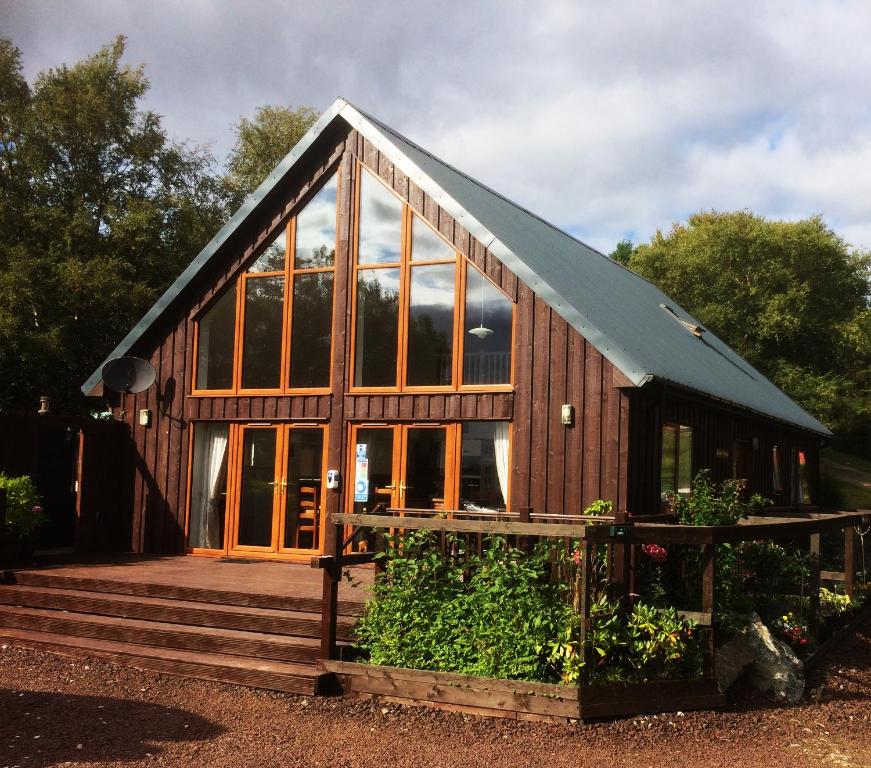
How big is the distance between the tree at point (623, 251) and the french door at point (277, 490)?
108ft

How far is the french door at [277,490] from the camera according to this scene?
11.7 m

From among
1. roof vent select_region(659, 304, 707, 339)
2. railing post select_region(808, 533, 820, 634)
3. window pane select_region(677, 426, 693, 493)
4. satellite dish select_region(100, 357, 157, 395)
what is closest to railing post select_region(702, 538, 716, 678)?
railing post select_region(808, 533, 820, 634)

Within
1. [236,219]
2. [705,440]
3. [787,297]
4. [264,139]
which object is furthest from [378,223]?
[787,297]

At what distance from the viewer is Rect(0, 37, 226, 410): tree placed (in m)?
21.4

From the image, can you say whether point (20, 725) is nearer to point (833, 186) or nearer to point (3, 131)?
point (3, 131)

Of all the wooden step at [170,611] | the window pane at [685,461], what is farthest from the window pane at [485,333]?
the wooden step at [170,611]

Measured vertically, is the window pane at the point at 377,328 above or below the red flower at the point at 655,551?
above

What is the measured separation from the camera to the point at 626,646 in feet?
22.7

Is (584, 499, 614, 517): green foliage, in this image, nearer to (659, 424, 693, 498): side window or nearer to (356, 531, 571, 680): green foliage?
(659, 424, 693, 498): side window

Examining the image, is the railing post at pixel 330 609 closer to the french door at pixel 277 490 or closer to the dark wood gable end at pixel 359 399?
the dark wood gable end at pixel 359 399

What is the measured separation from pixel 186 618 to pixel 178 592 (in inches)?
18.3

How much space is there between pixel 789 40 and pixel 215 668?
27.3 ft

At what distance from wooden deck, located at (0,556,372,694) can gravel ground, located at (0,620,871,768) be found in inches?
10.9

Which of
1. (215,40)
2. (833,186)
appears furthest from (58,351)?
(833,186)
